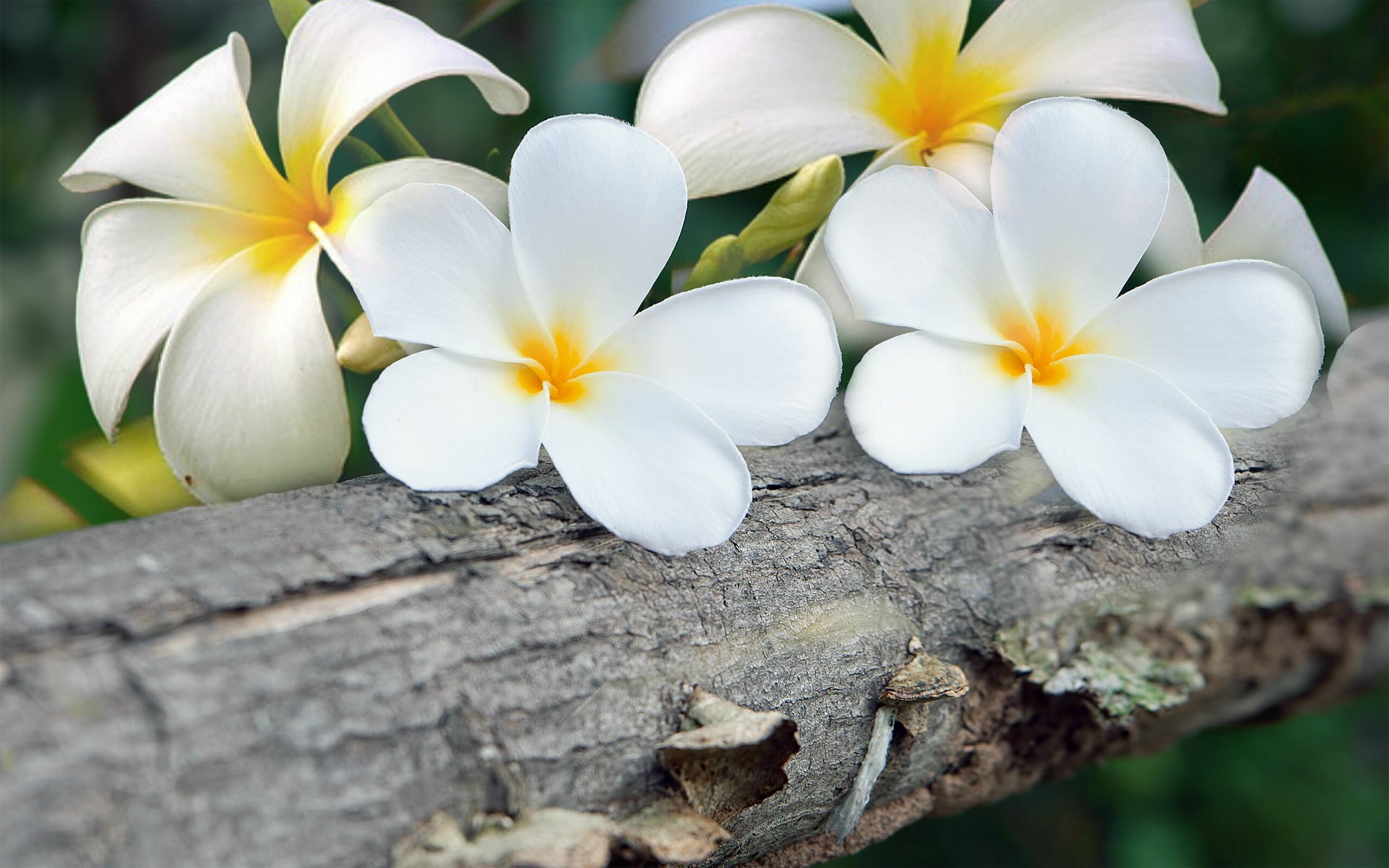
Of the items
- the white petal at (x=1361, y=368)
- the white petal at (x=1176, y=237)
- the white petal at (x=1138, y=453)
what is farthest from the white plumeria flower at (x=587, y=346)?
the white petal at (x=1361, y=368)

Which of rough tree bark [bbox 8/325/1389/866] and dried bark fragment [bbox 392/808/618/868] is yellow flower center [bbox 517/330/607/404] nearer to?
rough tree bark [bbox 8/325/1389/866]

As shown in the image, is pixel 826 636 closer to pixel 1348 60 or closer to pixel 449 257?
pixel 449 257

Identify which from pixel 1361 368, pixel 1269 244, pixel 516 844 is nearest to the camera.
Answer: pixel 516 844

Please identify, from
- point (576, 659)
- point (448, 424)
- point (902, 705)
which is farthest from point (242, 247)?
point (902, 705)

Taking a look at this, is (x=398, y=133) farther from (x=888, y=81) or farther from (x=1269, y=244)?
(x=1269, y=244)

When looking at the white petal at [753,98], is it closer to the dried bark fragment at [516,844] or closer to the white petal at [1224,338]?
the white petal at [1224,338]
